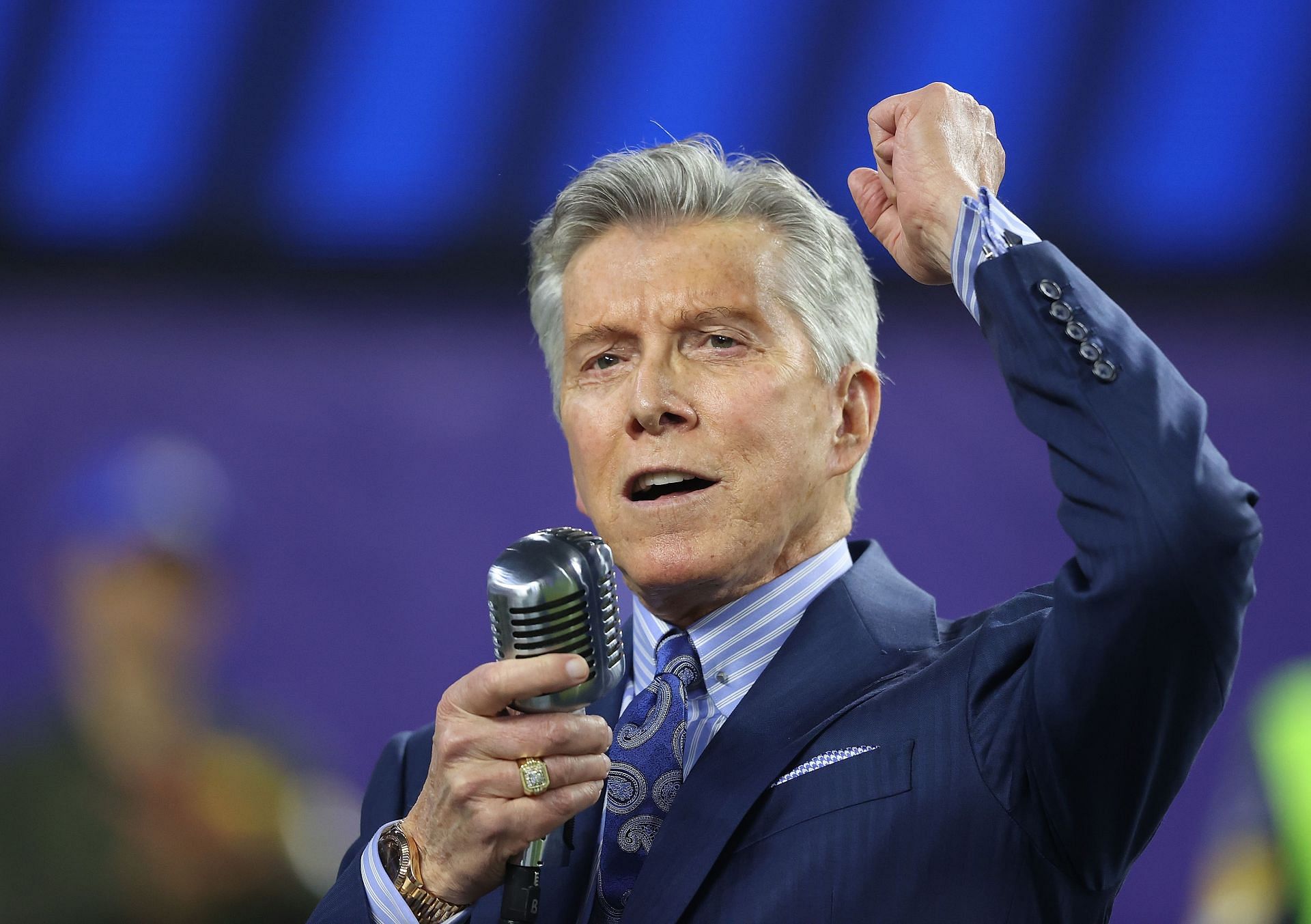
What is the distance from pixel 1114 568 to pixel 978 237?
38 cm

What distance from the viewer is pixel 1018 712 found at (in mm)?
1435

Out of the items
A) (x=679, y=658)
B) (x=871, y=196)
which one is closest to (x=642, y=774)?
(x=679, y=658)

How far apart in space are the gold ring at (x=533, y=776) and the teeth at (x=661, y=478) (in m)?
0.50

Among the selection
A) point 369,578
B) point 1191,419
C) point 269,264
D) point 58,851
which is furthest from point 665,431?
point 58,851

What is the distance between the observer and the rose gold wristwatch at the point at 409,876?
1511 millimetres

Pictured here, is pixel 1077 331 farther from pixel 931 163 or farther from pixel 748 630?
pixel 748 630

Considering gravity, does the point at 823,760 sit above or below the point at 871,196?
below

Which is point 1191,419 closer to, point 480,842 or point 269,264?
point 480,842

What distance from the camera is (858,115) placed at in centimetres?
315

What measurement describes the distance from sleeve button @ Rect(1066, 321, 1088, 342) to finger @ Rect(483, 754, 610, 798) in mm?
619

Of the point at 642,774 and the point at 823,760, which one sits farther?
the point at 642,774

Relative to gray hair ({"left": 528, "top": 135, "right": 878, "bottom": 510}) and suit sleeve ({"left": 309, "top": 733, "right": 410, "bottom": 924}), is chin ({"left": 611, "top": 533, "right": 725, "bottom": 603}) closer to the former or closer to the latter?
gray hair ({"left": 528, "top": 135, "right": 878, "bottom": 510})

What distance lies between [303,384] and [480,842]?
1884mm

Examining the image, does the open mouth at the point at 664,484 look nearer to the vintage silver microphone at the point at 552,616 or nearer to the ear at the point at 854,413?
the ear at the point at 854,413
